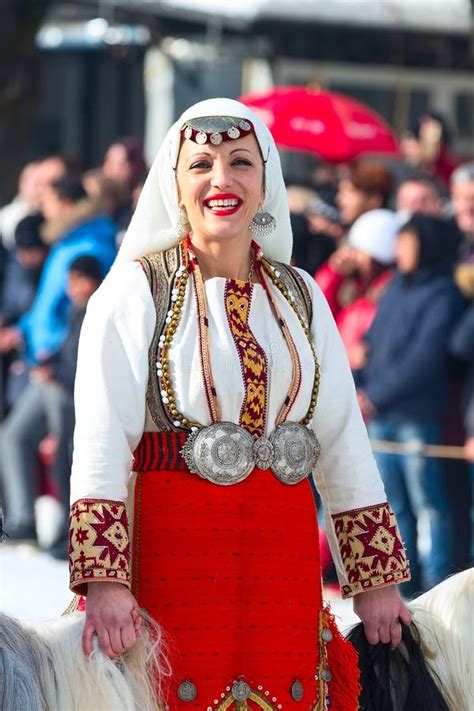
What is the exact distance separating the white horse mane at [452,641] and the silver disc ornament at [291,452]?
53 cm

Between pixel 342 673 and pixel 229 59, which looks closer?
pixel 342 673

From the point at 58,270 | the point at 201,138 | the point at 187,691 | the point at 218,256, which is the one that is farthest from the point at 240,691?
the point at 58,270

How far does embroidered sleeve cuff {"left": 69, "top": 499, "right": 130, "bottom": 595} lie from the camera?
11.0 ft

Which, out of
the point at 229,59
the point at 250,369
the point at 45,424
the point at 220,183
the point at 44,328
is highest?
the point at 229,59

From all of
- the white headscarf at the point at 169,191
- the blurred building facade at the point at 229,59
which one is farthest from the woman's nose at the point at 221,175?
the blurred building facade at the point at 229,59

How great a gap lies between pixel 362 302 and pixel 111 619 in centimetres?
451

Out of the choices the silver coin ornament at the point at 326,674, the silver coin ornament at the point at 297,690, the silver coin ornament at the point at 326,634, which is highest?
the silver coin ornament at the point at 326,634

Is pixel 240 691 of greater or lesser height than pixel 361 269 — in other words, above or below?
below

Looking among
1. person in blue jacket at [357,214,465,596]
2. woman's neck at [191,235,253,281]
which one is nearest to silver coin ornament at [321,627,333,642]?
woman's neck at [191,235,253,281]

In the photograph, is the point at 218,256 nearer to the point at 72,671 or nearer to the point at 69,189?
the point at 72,671

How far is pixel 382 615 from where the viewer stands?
12.2ft

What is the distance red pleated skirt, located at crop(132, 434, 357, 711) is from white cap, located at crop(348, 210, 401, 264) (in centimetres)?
432

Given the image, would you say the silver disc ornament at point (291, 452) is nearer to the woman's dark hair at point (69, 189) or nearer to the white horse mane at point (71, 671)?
the white horse mane at point (71, 671)

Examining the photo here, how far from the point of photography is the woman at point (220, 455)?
135 inches
